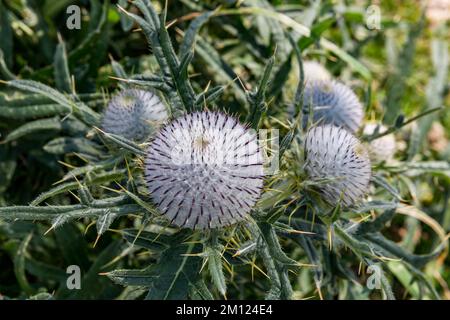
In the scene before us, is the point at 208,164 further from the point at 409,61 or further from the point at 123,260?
the point at 409,61

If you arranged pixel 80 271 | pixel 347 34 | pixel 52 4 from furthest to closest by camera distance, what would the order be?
1. pixel 347 34
2. pixel 52 4
3. pixel 80 271

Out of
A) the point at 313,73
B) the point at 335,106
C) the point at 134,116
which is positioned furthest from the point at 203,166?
the point at 313,73

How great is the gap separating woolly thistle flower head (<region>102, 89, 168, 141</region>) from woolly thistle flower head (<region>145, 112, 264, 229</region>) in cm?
48

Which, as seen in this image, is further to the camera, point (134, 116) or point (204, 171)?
point (134, 116)

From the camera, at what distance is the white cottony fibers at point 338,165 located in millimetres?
2844

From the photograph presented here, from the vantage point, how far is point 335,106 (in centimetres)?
343

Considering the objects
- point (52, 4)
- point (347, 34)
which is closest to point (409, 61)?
point (347, 34)

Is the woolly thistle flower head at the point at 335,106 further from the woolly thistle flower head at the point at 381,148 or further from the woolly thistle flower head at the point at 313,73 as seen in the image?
the woolly thistle flower head at the point at 313,73

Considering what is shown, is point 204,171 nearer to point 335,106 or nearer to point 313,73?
point 335,106

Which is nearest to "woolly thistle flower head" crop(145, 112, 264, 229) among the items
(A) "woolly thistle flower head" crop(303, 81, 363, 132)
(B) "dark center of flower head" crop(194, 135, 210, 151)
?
(B) "dark center of flower head" crop(194, 135, 210, 151)

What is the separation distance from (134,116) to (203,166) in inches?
31.9

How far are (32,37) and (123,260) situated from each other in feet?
6.54

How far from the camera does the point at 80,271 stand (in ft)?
12.0

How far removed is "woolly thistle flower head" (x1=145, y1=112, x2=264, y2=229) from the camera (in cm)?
234
